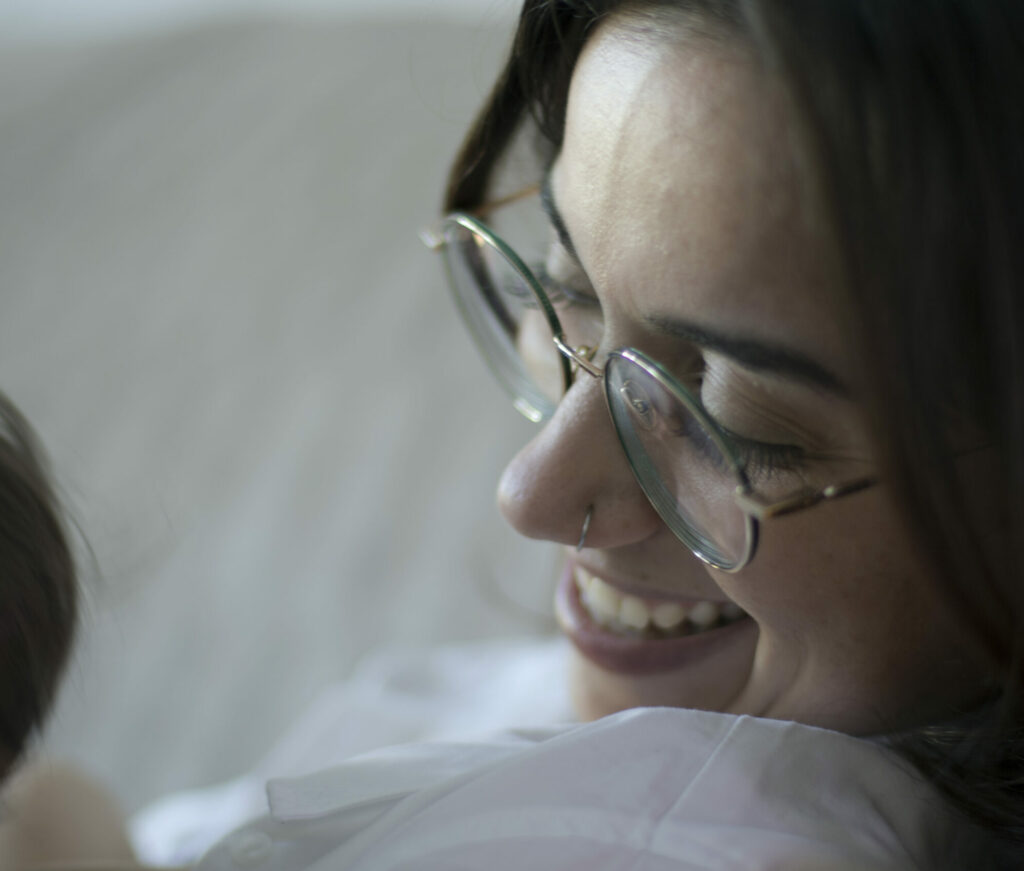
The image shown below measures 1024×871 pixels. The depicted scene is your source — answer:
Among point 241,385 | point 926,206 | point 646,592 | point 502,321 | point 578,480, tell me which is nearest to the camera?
point 926,206

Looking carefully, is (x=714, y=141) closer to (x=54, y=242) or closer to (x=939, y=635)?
(x=939, y=635)

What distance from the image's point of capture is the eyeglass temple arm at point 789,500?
623 millimetres

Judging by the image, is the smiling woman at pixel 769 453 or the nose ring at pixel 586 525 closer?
the smiling woman at pixel 769 453

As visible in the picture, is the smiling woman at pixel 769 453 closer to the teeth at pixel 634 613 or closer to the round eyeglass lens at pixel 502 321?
the teeth at pixel 634 613

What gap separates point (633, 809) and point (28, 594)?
484 mm

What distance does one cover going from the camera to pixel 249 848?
756 mm

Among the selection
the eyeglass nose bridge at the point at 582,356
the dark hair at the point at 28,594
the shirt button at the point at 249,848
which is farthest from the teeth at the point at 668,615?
the dark hair at the point at 28,594

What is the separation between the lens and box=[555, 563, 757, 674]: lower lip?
85cm

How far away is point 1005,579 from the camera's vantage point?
609 mm

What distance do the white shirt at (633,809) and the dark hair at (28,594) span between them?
0.63 ft

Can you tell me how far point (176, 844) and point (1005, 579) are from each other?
3.22 ft

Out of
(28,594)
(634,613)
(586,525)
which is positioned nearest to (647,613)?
(634,613)

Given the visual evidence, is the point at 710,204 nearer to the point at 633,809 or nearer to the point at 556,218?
the point at 556,218

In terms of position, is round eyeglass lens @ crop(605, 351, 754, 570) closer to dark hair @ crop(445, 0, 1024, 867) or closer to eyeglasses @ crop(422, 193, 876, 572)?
eyeglasses @ crop(422, 193, 876, 572)
